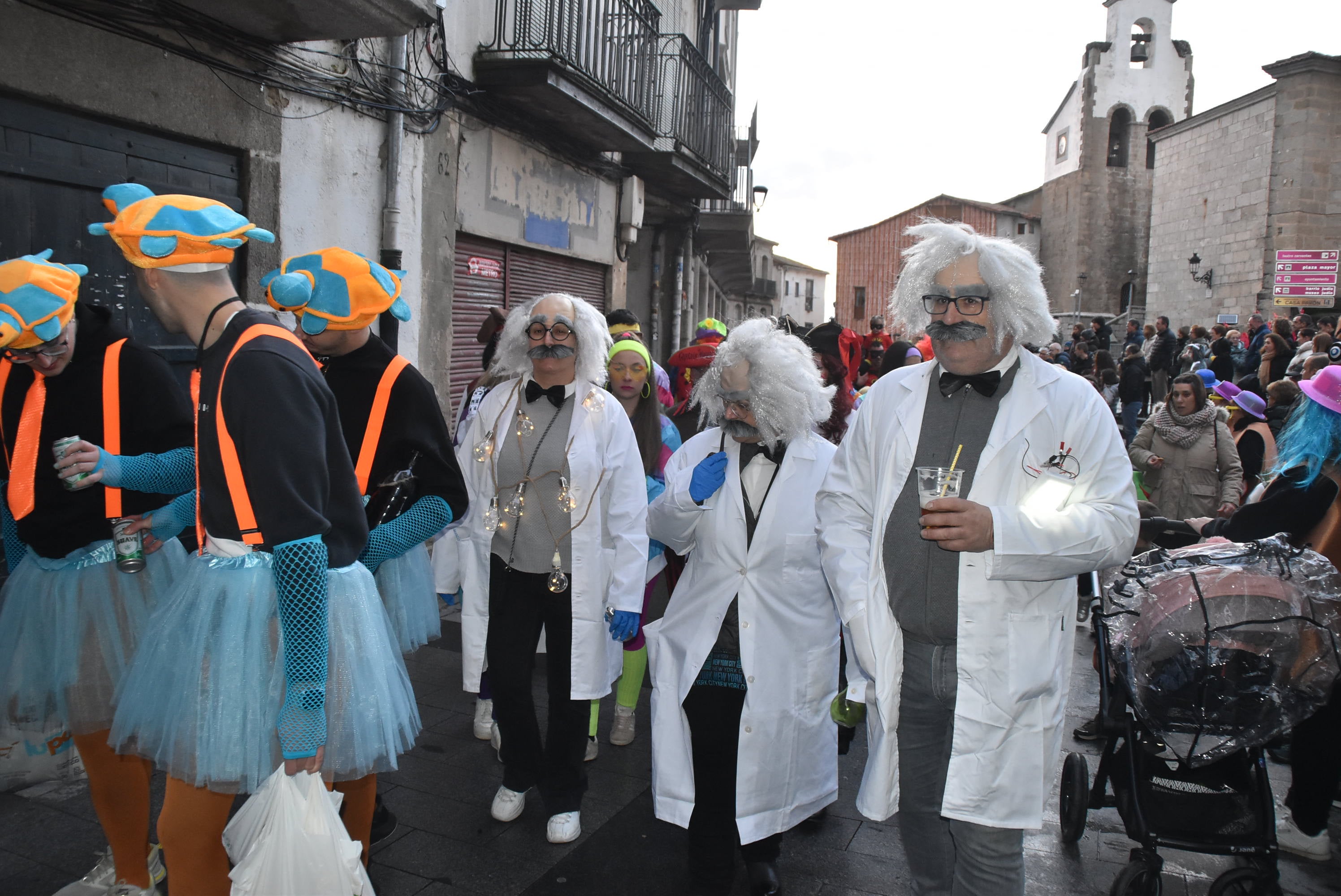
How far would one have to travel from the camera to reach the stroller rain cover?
2.87m

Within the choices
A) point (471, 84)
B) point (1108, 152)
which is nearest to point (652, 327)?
point (471, 84)

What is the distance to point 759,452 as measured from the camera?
3.37 meters

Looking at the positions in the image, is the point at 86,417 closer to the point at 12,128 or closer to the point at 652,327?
the point at 12,128

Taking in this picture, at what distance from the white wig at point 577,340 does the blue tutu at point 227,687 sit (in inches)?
66.7

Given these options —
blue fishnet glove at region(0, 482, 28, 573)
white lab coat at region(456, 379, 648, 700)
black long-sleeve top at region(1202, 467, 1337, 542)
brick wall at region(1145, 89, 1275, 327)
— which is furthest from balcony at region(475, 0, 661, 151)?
brick wall at region(1145, 89, 1275, 327)

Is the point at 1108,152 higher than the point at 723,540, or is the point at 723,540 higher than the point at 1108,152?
the point at 1108,152

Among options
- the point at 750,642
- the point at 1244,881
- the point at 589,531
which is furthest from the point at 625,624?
the point at 1244,881

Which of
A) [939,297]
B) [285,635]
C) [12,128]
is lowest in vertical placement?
[285,635]

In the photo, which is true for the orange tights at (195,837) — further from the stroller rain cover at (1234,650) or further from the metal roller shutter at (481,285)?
the metal roller shutter at (481,285)

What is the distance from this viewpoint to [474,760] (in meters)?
4.24

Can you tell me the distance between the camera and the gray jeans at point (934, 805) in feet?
8.26

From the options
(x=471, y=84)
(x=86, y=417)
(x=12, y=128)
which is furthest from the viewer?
(x=471, y=84)

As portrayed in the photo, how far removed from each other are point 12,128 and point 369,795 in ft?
13.7

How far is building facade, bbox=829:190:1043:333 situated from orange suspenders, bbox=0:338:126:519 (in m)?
46.5
